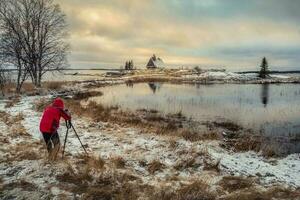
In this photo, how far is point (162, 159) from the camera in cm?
1086

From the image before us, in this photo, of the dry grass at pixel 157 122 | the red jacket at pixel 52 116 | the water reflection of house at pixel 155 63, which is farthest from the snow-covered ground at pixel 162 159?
the water reflection of house at pixel 155 63

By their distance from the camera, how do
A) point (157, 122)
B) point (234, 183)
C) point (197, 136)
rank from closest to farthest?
point (234, 183) → point (197, 136) → point (157, 122)

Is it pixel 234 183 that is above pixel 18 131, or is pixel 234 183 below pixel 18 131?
below

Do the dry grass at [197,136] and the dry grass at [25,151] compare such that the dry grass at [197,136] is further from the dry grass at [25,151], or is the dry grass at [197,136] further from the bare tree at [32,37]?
the bare tree at [32,37]

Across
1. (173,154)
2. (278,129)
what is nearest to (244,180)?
(173,154)

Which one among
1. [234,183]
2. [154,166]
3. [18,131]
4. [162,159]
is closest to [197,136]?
[162,159]

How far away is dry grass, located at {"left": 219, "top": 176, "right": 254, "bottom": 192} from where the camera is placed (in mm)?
8789

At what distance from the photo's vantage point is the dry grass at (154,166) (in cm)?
980

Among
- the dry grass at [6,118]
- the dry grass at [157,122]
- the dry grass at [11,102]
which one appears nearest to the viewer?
the dry grass at [157,122]

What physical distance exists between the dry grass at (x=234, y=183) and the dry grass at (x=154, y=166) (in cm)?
173

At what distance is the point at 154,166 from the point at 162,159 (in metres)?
0.93

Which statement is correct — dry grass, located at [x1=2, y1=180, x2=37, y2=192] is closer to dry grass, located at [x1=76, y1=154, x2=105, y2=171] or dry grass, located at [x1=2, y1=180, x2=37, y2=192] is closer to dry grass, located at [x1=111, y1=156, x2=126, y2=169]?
dry grass, located at [x1=76, y1=154, x2=105, y2=171]

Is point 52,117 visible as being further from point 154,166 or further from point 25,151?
point 154,166

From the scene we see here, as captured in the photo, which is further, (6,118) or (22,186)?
(6,118)
